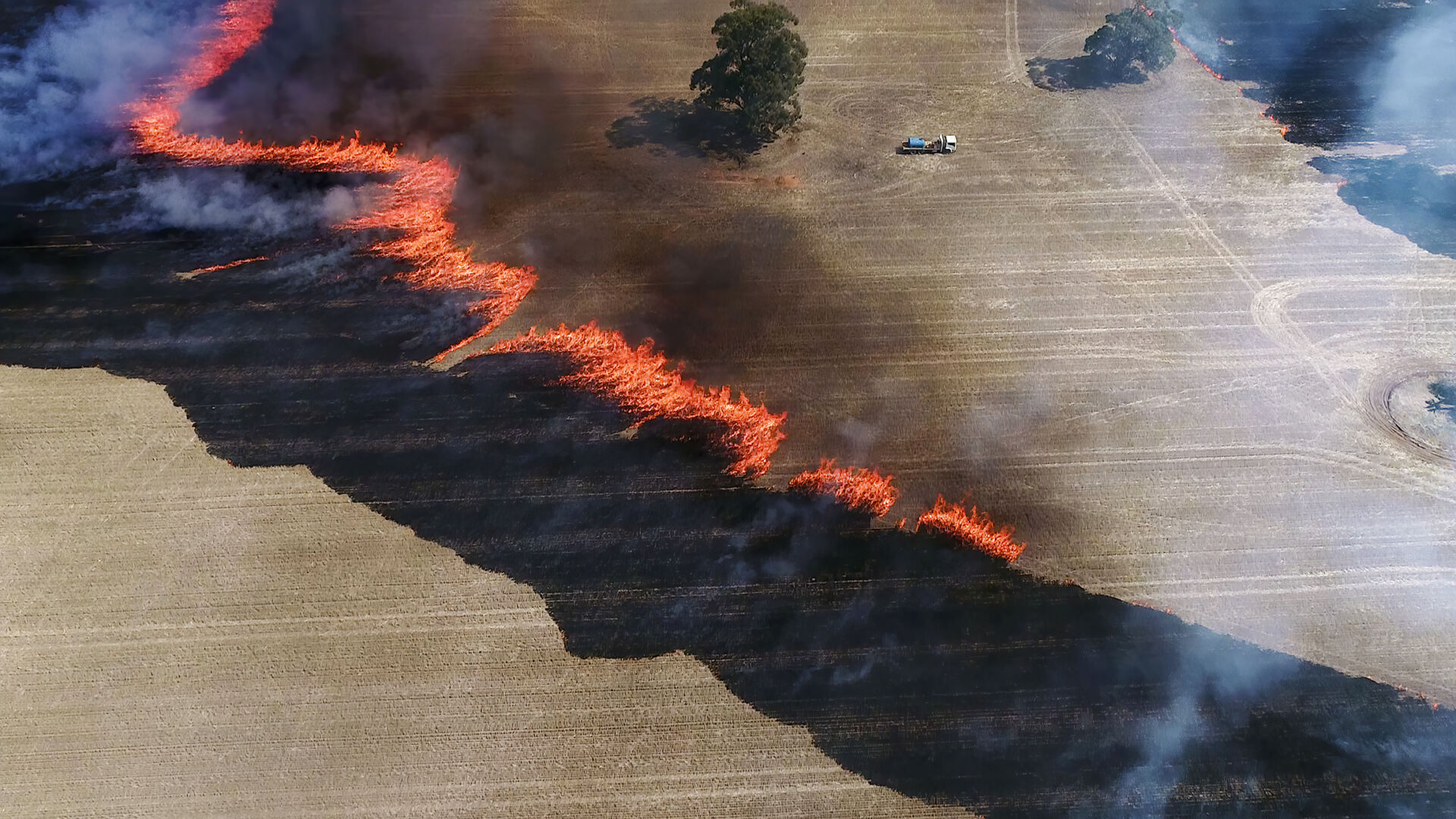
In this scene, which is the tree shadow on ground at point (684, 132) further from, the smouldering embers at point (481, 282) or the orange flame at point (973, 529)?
the orange flame at point (973, 529)

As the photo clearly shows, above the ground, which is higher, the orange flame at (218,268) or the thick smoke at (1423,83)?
the thick smoke at (1423,83)

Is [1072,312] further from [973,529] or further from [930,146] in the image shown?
[930,146]

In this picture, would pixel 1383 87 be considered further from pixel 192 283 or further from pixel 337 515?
pixel 192 283

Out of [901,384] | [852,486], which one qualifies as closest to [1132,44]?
[901,384]

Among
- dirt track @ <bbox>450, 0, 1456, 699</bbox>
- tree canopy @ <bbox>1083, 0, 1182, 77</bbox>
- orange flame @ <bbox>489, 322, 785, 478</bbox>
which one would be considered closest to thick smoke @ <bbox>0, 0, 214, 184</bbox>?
dirt track @ <bbox>450, 0, 1456, 699</bbox>

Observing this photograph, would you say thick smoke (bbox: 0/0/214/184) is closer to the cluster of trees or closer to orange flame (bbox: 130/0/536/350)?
orange flame (bbox: 130/0/536/350)

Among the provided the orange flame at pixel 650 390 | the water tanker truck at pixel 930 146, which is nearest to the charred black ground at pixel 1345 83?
the water tanker truck at pixel 930 146

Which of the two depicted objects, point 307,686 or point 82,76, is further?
point 82,76
